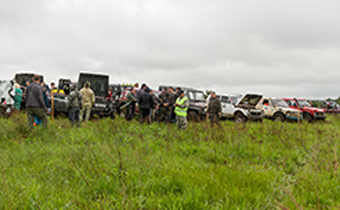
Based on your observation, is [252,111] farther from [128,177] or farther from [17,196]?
[17,196]

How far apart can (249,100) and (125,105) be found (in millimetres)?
7772

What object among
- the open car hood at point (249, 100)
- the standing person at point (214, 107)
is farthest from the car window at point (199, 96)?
the standing person at point (214, 107)

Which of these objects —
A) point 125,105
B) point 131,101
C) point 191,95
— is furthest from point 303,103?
point 125,105

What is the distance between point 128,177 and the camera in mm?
4949

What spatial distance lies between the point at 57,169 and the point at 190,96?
1185 centimetres

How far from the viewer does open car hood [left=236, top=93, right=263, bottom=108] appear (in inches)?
698

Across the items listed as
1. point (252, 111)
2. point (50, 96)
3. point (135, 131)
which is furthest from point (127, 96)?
point (252, 111)

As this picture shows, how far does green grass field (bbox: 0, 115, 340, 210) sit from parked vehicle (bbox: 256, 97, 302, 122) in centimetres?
1019

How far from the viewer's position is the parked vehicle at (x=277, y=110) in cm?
1791

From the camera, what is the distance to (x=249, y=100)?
18109mm

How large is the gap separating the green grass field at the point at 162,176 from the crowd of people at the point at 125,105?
41.5 inches

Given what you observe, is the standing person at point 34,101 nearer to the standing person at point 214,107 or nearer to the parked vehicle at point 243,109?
the standing person at point 214,107

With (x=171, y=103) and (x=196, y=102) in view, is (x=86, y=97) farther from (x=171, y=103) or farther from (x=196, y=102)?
(x=196, y=102)

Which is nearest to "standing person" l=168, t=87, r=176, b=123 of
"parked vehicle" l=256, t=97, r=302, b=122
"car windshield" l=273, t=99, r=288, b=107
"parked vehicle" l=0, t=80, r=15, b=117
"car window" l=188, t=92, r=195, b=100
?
"car window" l=188, t=92, r=195, b=100
